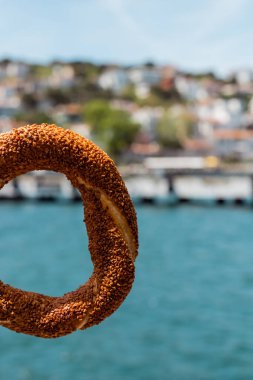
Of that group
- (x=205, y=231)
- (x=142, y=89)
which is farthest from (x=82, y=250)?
(x=142, y=89)

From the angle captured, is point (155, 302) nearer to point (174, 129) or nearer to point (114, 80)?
point (174, 129)

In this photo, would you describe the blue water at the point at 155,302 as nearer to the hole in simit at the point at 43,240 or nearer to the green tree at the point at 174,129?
the hole in simit at the point at 43,240

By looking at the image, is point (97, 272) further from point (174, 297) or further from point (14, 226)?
point (14, 226)

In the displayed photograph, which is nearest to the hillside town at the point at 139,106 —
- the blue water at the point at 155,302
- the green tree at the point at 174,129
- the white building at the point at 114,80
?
the green tree at the point at 174,129

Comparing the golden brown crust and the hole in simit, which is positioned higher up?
the golden brown crust

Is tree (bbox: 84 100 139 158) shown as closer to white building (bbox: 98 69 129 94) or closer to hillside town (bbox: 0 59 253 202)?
hillside town (bbox: 0 59 253 202)

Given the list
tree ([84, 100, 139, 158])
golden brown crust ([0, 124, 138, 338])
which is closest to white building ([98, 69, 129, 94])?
tree ([84, 100, 139, 158])

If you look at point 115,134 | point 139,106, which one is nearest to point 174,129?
point 115,134

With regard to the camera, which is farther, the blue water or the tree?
the tree
